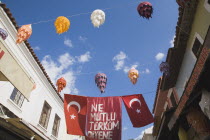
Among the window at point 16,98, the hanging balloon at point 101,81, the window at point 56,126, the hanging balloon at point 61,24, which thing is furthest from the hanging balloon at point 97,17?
the window at point 56,126

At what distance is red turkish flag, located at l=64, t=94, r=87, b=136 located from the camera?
7.11 meters

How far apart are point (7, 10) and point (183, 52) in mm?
8944

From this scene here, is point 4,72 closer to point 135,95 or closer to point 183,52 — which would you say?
point 135,95

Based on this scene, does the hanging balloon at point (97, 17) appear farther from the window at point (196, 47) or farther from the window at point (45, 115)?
the window at point (45, 115)

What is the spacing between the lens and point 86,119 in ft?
24.1

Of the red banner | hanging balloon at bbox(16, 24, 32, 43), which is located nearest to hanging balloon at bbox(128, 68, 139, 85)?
the red banner

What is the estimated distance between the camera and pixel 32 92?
37.6ft

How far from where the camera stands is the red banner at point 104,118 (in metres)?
6.84

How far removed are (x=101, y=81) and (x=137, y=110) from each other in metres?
2.51

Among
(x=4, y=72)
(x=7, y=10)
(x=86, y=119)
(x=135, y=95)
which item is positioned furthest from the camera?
(x=7, y=10)

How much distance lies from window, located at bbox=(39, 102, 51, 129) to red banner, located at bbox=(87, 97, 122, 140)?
237 inches

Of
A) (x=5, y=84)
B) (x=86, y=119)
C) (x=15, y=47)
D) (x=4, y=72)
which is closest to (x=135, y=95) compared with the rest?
(x=86, y=119)

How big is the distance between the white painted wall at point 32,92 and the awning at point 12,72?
0.53 meters

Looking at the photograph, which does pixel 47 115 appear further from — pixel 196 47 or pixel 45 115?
pixel 196 47
